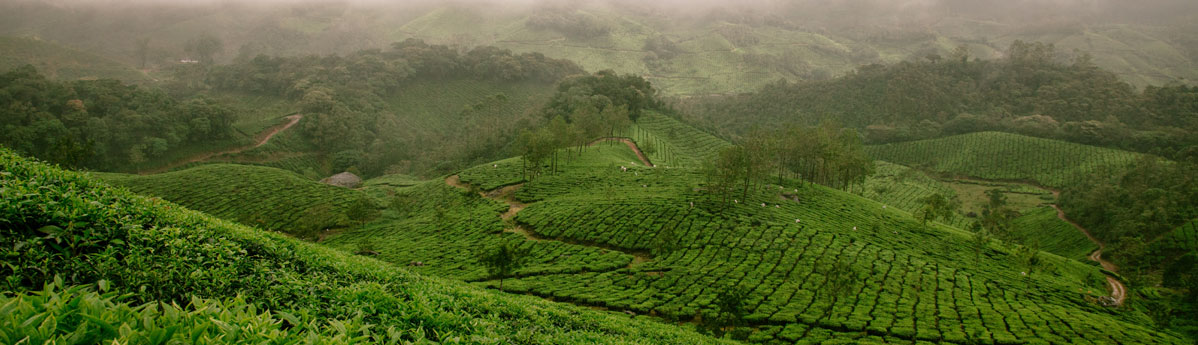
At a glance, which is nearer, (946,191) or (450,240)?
(450,240)

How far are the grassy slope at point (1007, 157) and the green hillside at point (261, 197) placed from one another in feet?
390

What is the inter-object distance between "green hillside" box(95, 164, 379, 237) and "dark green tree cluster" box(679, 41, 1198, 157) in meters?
85.0

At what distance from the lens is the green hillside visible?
47.1 m

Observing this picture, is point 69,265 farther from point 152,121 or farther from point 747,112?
point 747,112

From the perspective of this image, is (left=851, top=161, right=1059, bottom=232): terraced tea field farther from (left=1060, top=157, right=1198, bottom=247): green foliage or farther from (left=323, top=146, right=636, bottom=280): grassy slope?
(left=323, top=146, right=636, bottom=280): grassy slope

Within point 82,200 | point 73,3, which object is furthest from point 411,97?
point 73,3

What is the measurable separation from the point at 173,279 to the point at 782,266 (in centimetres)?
3527

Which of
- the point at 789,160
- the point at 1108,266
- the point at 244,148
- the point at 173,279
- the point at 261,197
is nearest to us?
the point at 173,279

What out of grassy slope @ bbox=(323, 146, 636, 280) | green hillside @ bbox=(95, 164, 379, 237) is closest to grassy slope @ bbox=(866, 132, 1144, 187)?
grassy slope @ bbox=(323, 146, 636, 280)

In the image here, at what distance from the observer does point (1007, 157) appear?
4080 inches

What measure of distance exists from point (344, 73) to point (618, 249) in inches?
4307

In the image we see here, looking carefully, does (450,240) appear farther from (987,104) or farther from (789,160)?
(987,104)

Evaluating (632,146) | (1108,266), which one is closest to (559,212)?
(632,146)

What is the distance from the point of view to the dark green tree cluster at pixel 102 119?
201 ft
